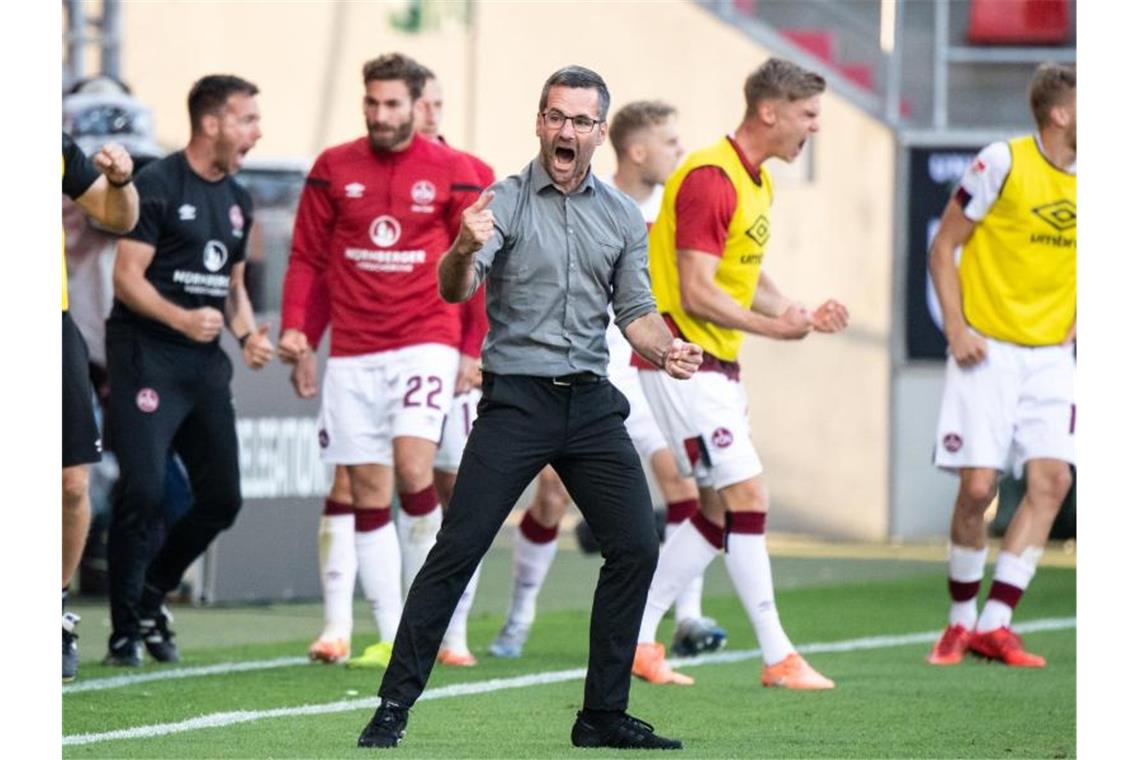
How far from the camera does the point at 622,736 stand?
671cm

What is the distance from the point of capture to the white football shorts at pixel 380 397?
9000 mm

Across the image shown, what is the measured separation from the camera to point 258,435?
1221cm

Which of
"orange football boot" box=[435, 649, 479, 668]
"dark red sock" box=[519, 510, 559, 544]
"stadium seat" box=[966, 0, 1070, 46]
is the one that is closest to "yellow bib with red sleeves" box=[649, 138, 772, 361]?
"dark red sock" box=[519, 510, 559, 544]

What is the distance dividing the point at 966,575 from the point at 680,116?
30.1 feet

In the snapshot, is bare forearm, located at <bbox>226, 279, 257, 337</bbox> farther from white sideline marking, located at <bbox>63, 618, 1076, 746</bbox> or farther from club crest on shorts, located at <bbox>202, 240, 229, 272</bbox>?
white sideline marking, located at <bbox>63, 618, 1076, 746</bbox>

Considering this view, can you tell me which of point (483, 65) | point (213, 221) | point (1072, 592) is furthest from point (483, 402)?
point (483, 65)

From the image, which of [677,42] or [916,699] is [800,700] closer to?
[916,699]

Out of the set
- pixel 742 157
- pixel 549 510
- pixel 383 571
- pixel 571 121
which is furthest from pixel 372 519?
pixel 571 121

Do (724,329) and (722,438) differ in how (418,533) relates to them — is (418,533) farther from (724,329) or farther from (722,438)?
(724,329)

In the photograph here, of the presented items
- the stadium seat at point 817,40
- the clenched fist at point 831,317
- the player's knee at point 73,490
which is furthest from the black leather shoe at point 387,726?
the stadium seat at point 817,40

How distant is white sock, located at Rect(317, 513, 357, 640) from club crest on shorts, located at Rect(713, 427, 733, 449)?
156cm

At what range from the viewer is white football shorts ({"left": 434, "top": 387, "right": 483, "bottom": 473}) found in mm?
9878

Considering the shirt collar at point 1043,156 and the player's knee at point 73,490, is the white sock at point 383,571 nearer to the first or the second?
the player's knee at point 73,490
